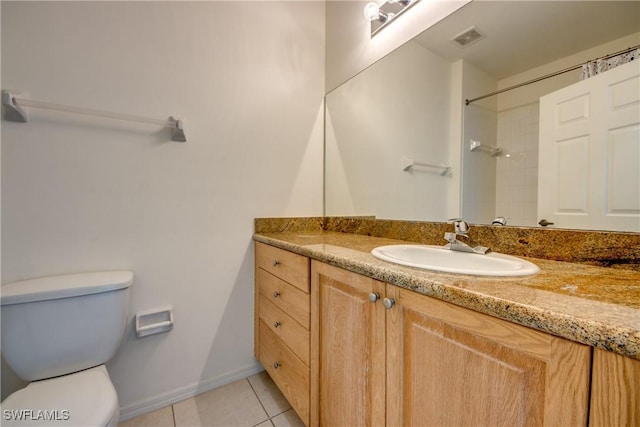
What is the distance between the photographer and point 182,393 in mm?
1345

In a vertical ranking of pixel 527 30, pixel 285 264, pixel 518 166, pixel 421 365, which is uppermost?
pixel 527 30

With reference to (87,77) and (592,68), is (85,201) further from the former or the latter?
(592,68)

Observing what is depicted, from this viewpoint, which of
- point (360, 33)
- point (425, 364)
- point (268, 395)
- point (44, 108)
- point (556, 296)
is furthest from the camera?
point (360, 33)

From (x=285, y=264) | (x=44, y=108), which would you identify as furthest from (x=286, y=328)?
(x=44, y=108)

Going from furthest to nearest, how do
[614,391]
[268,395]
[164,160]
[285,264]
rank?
[268,395] < [164,160] < [285,264] < [614,391]

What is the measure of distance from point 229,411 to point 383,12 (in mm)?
2246

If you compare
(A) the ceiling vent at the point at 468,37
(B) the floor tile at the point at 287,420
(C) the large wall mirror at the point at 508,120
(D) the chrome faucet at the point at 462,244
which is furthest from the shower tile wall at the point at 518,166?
(B) the floor tile at the point at 287,420

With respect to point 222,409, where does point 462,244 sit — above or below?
above

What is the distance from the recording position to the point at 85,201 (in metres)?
1.12

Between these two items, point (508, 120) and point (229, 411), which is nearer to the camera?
point (508, 120)

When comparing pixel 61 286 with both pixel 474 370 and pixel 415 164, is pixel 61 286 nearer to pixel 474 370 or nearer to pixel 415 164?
pixel 474 370

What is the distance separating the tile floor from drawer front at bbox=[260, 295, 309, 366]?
38 centimetres

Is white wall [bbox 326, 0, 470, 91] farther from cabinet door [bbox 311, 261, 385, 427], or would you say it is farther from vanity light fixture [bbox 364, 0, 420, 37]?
cabinet door [bbox 311, 261, 385, 427]

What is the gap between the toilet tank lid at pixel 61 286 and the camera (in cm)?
89
